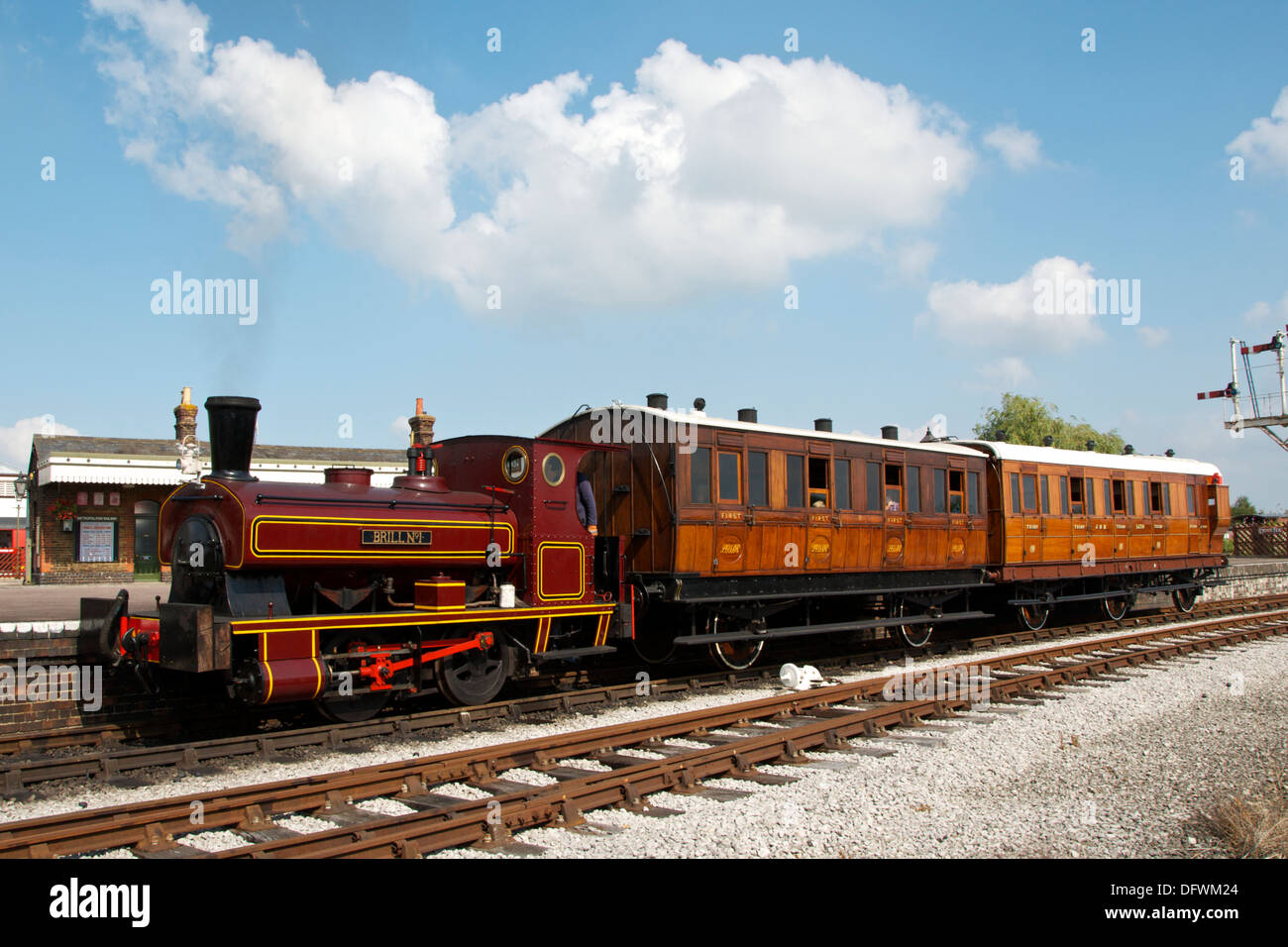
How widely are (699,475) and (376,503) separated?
164 inches

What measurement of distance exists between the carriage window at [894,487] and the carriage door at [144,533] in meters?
20.7

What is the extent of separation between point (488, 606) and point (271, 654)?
2432 mm

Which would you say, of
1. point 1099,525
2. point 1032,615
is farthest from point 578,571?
point 1099,525

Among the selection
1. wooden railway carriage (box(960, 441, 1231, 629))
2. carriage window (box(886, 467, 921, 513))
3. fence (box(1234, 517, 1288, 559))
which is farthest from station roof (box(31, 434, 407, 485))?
fence (box(1234, 517, 1288, 559))

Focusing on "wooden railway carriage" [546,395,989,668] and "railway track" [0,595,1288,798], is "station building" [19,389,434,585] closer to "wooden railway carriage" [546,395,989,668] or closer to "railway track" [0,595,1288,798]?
"wooden railway carriage" [546,395,989,668]

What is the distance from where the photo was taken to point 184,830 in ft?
19.8

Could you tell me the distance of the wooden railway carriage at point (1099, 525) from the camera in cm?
1655

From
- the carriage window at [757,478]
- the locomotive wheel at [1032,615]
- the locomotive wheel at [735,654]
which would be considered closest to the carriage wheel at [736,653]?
the locomotive wheel at [735,654]

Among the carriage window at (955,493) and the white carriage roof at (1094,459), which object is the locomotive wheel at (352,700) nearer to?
the carriage window at (955,493)

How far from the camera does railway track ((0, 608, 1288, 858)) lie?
5.73m

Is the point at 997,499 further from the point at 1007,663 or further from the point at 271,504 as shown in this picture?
the point at 271,504

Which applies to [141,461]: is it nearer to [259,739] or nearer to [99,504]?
[99,504]

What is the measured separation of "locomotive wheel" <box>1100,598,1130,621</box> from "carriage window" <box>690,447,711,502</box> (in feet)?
42.1

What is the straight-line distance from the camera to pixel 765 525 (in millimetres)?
12258
